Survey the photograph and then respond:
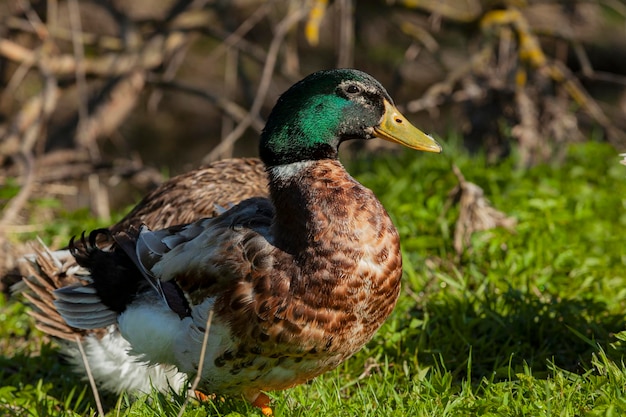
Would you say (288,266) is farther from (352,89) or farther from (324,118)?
(352,89)

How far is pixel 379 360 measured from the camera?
397 centimetres

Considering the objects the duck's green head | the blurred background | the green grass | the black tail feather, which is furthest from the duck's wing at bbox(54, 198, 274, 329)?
the blurred background

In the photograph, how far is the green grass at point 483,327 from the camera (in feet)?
10.6

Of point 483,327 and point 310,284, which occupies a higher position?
point 310,284

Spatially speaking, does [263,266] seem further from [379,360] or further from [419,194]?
[419,194]

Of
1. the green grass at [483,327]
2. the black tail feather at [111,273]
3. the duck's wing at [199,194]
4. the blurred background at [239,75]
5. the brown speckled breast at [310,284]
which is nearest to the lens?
the brown speckled breast at [310,284]

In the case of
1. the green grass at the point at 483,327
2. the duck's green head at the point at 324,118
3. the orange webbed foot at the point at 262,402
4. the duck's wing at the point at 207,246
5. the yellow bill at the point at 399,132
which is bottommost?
the green grass at the point at 483,327

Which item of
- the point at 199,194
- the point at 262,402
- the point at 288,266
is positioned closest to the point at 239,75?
the point at 199,194

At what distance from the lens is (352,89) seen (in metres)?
3.38

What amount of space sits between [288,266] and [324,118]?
58cm

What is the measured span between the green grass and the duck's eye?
1.12 m

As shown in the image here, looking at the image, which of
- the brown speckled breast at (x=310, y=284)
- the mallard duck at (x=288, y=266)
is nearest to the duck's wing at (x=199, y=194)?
the mallard duck at (x=288, y=266)

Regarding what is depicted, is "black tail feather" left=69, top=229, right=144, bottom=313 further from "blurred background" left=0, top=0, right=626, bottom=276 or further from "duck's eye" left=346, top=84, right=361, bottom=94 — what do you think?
"blurred background" left=0, top=0, right=626, bottom=276

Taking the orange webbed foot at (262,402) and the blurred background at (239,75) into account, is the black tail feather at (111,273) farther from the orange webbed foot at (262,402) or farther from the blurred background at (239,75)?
the blurred background at (239,75)
